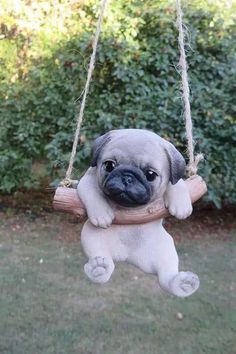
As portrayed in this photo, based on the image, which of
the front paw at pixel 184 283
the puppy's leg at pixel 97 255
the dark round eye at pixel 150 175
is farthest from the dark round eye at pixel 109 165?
the front paw at pixel 184 283

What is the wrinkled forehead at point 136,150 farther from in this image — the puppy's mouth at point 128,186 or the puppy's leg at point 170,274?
the puppy's leg at point 170,274

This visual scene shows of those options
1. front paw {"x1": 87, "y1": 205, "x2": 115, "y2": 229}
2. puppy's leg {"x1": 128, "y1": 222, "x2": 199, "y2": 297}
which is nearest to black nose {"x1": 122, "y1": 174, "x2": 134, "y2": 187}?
front paw {"x1": 87, "y1": 205, "x2": 115, "y2": 229}

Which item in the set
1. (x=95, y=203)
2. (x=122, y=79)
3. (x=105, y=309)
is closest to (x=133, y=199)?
(x=95, y=203)

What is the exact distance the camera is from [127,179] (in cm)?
154

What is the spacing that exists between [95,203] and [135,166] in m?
0.18

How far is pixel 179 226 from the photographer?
5.77 m

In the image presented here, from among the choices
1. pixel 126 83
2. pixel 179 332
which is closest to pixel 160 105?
pixel 126 83

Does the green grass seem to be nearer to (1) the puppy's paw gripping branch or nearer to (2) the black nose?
(1) the puppy's paw gripping branch

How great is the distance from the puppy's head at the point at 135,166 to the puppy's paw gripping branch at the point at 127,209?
0.05 meters

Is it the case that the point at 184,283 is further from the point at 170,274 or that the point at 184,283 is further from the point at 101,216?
the point at 101,216

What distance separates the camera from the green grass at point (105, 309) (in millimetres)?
3354

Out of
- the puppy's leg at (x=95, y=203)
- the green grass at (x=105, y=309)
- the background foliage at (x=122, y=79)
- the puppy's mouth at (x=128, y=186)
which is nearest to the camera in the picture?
the puppy's mouth at (x=128, y=186)

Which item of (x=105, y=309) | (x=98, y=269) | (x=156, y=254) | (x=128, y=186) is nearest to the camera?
(x=128, y=186)

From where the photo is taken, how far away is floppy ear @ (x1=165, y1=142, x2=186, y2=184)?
5.44ft
